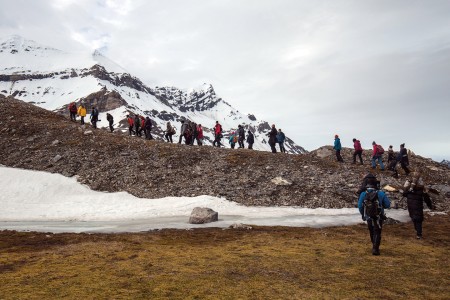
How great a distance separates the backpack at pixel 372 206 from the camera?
12.9 m

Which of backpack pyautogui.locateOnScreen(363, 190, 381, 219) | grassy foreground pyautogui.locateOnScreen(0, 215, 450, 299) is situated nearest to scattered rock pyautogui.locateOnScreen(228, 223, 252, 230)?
grassy foreground pyautogui.locateOnScreen(0, 215, 450, 299)

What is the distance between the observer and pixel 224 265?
11703 mm

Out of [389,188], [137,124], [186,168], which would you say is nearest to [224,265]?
[389,188]

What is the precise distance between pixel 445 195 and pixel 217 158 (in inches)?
845

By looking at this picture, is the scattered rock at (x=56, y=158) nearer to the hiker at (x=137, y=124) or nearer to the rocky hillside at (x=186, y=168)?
the rocky hillside at (x=186, y=168)

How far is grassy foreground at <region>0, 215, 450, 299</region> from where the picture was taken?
905cm

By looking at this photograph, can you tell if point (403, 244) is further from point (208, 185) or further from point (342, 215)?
point (208, 185)

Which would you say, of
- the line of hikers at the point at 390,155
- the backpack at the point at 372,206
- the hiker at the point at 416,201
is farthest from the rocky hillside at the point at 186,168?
the backpack at the point at 372,206

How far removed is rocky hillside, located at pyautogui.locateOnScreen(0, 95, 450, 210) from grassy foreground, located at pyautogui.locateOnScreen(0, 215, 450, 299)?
438 inches

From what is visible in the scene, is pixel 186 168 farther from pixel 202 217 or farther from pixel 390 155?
pixel 390 155

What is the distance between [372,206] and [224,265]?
606 centimetres

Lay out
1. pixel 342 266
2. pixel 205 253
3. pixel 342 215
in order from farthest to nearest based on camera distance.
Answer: pixel 342 215 → pixel 205 253 → pixel 342 266

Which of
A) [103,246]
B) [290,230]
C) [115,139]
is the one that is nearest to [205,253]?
[103,246]

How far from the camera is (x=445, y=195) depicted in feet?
98.9
